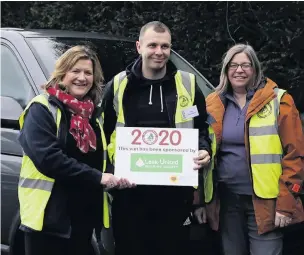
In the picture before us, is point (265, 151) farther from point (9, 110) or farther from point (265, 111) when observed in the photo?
point (9, 110)

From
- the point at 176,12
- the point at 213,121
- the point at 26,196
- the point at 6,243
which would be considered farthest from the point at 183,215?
the point at 176,12

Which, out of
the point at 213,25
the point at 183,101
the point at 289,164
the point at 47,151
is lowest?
the point at 289,164

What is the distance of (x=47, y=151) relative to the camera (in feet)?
10.7

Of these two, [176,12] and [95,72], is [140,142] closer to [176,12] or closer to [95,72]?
[95,72]

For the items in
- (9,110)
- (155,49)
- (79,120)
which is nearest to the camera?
(79,120)

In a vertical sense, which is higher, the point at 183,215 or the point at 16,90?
the point at 16,90

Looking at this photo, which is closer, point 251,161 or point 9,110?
point 251,161

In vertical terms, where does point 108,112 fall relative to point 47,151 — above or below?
above

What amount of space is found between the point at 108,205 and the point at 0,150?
1172 mm

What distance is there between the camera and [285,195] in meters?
3.67

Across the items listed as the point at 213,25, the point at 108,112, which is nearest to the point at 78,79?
the point at 108,112

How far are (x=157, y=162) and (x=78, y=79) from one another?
663 millimetres

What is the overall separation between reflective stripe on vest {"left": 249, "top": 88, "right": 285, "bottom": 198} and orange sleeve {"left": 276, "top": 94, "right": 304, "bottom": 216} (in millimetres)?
36

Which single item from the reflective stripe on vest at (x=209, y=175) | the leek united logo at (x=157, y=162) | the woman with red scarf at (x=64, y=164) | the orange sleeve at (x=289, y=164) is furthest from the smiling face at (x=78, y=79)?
the orange sleeve at (x=289, y=164)
